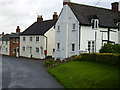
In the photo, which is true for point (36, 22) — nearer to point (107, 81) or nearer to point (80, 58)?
point (80, 58)

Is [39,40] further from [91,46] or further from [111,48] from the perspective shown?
[111,48]

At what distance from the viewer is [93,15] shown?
129 ft

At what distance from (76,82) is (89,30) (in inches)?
848

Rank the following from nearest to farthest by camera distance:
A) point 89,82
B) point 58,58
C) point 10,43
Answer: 1. point 89,82
2. point 58,58
3. point 10,43

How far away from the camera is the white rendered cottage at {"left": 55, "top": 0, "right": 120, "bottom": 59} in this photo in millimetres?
38156

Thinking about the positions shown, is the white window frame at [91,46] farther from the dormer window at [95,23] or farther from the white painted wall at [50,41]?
the white painted wall at [50,41]

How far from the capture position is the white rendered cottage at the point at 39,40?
51225 mm

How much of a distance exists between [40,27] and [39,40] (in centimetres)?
499

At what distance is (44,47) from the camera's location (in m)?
50.8

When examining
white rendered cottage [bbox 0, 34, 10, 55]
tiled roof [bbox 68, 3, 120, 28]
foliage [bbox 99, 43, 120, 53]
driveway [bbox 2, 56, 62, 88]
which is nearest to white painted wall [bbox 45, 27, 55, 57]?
tiled roof [bbox 68, 3, 120, 28]

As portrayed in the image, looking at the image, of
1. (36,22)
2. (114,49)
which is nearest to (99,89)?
(114,49)

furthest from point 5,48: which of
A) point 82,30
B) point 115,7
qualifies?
point 82,30

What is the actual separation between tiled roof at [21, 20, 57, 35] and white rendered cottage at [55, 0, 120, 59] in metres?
9.66

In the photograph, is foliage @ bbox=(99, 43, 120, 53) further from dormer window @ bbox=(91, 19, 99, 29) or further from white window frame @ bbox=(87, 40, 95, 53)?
dormer window @ bbox=(91, 19, 99, 29)
